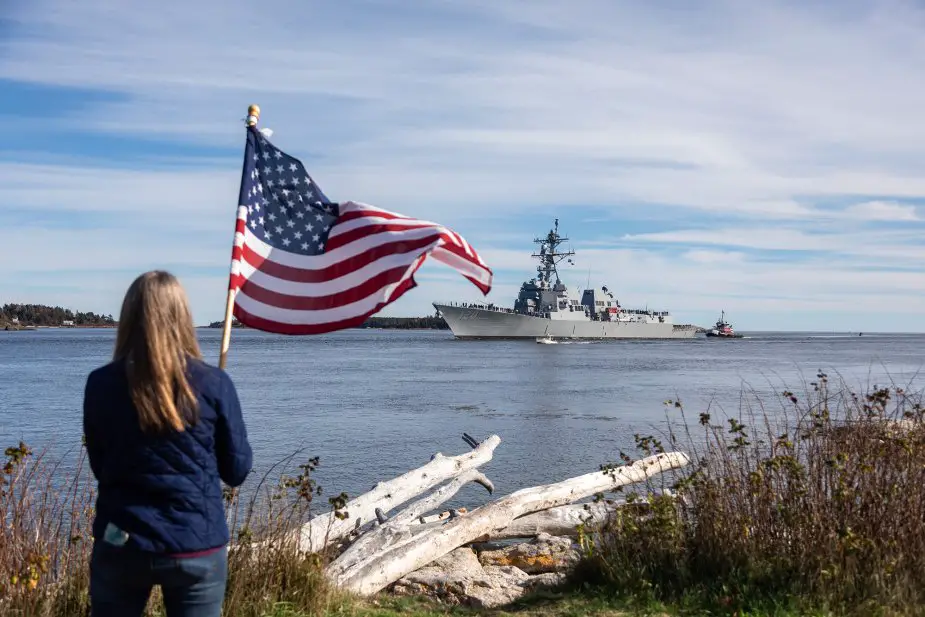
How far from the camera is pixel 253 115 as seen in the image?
5363 millimetres

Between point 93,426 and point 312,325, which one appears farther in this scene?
point 312,325

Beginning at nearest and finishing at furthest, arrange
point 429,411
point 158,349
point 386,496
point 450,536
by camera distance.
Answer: point 158,349 → point 450,536 → point 386,496 → point 429,411

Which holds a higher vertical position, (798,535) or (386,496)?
(798,535)

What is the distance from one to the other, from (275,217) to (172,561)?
2.98 m

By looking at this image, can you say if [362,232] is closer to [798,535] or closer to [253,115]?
[253,115]

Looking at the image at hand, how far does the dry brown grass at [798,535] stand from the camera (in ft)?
18.7

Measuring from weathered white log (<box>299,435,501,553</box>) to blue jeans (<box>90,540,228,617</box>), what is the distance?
4.62 meters

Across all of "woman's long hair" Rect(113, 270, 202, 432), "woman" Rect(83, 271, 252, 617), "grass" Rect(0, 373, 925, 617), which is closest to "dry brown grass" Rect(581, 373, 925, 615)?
"grass" Rect(0, 373, 925, 617)

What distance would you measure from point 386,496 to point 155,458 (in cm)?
Result: 718

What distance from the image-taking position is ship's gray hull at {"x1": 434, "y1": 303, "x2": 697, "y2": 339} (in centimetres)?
10131

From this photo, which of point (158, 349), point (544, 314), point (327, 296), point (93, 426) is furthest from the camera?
point (544, 314)

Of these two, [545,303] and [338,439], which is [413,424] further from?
[545,303]

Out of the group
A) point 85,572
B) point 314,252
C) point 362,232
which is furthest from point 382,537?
point 362,232

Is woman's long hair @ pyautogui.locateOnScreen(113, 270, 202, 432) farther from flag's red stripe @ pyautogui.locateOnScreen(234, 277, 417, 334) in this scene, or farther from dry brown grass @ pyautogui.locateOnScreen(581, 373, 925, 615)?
dry brown grass @ pyautogui.locateOnScreen(581, 373, 925, 615)
